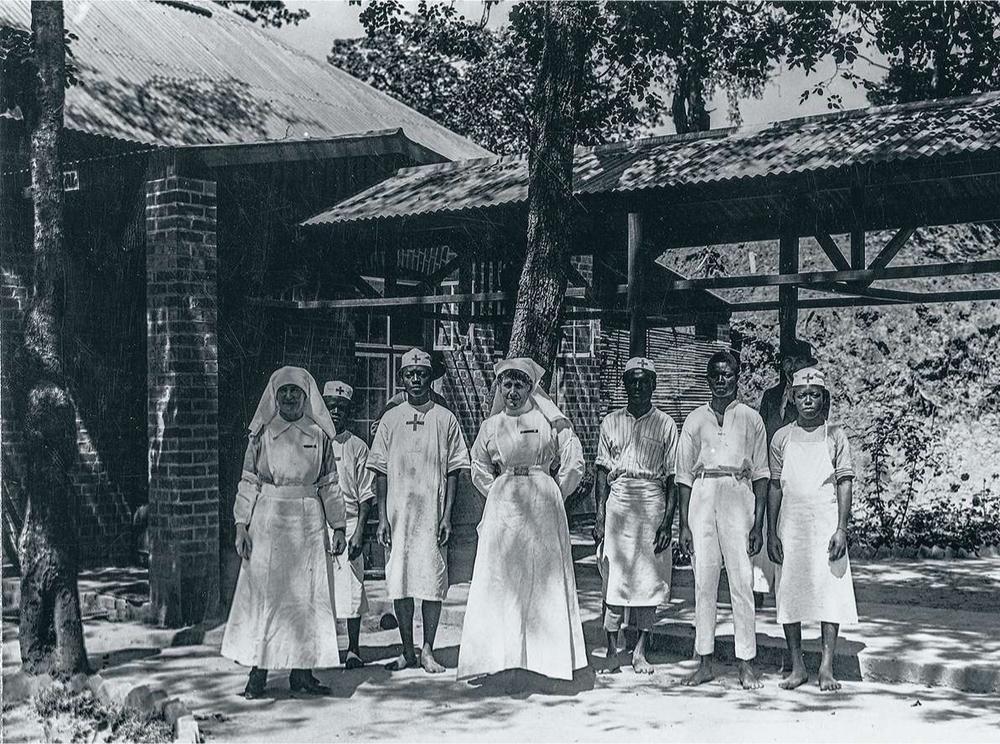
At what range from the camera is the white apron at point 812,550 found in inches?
252

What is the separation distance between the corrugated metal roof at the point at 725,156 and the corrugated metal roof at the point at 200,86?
1.24 m

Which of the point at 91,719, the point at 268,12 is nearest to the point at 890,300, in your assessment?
the point at 91,719

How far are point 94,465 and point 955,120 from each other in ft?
27.1

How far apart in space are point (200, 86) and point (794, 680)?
978 centimetres

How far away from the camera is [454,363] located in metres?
15.3

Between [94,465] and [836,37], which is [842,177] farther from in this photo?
[94,465]

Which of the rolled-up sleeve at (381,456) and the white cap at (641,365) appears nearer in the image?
the white cap at (641,365)

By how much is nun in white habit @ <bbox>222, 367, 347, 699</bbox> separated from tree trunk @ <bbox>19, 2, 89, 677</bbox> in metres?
1.09

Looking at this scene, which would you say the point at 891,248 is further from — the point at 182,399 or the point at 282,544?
the point at 182,399

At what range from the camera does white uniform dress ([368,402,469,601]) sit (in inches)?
276

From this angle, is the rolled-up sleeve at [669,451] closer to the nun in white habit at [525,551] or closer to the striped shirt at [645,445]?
the striped shirt at [645,445]

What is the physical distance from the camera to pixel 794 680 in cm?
654

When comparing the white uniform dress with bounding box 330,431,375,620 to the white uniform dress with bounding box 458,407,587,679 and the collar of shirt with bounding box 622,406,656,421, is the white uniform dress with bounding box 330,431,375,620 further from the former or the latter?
the collar of shirt with bounding box 622,406,656,421

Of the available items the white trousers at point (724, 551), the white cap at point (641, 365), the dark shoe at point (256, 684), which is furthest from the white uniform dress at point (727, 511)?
the dark shoe at point (256, 684)
